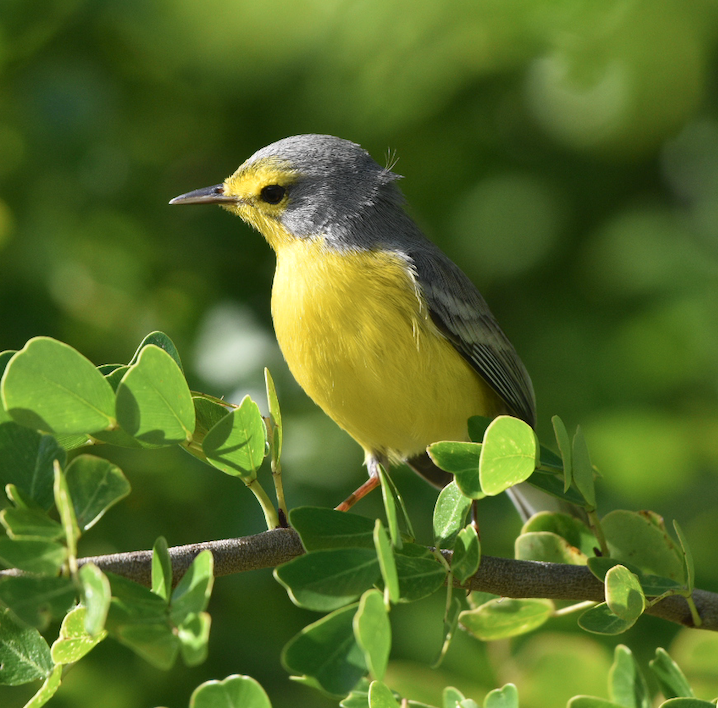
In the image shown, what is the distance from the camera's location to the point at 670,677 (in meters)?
1.85

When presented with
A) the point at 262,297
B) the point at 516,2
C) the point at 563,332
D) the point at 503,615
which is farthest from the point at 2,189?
the point at 503,615

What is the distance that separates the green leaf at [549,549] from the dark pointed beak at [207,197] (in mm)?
2037

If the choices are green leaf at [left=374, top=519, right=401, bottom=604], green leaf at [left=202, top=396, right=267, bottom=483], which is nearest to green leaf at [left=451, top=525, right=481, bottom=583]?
green leaf at [left=374, top=519, right=401, bottom=604]

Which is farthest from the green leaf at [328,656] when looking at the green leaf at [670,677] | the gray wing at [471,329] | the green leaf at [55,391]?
the gray wing at [471,329]

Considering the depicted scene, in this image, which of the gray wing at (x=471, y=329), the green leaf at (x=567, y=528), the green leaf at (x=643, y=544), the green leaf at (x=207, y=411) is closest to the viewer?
the green leaf at (x=207, y=411)

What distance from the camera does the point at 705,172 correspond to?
165 inches

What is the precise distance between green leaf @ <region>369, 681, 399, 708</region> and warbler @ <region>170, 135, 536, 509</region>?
1629mm

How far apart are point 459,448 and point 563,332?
246cm

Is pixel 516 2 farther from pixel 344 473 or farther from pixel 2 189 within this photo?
pixel 2 189

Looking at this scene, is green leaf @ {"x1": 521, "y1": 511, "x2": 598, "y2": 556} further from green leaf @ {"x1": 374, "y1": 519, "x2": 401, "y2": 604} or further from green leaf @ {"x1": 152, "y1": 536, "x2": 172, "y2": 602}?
green leaf @ {"x1": 152, "y1": 536, "x2": 172, "y2": 602}

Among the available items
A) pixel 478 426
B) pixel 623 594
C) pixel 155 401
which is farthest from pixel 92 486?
pixel 478 426

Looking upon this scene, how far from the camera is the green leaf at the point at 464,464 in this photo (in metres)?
1.76

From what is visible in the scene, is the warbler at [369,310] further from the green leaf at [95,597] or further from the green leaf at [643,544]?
the green leaf at [95,597]

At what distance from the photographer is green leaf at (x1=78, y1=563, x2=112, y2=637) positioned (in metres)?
1.17
